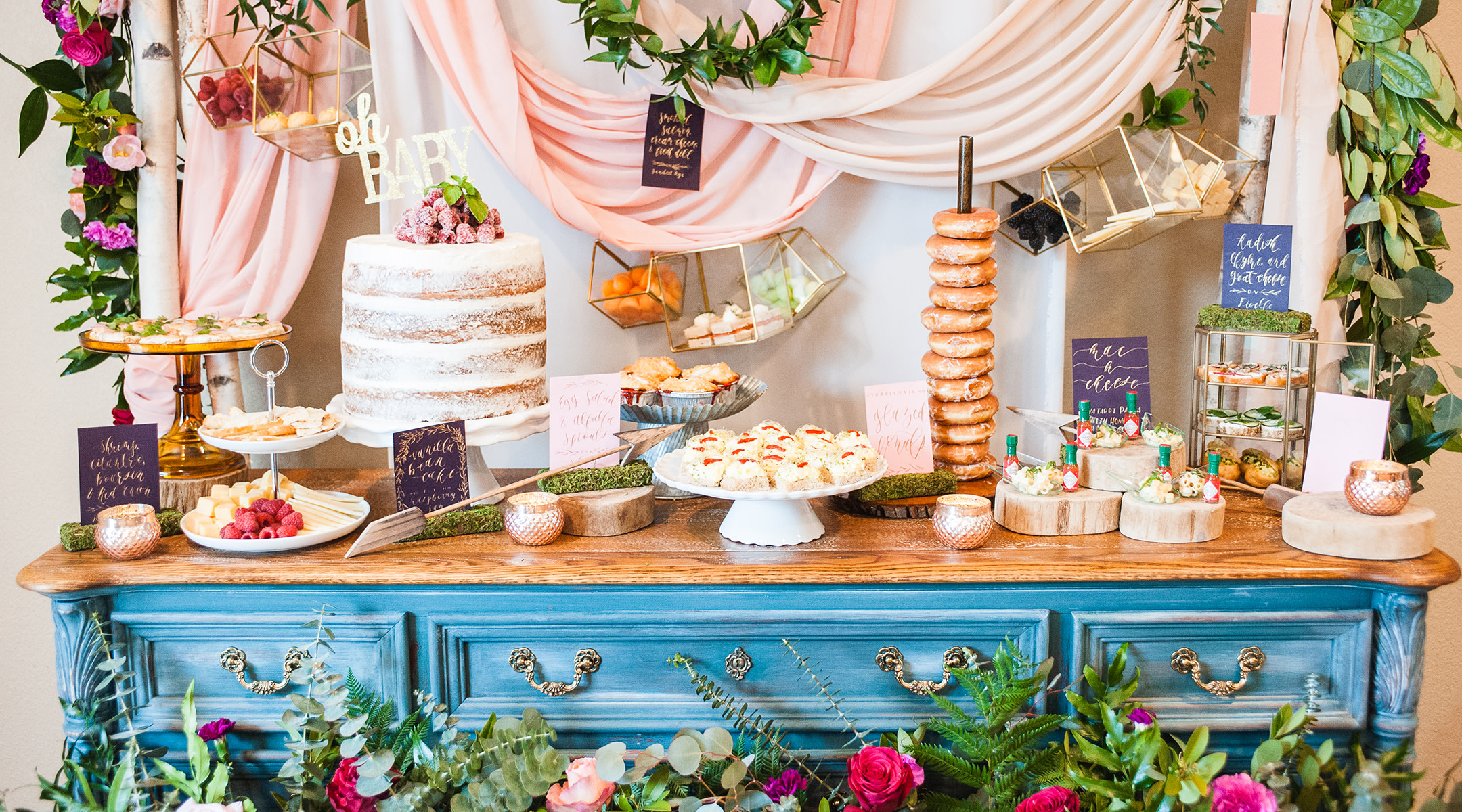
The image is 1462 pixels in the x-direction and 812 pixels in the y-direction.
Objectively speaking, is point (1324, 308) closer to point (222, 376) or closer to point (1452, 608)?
point (1452, 608)

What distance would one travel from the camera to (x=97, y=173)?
94.0 inches

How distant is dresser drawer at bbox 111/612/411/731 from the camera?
1.83 m

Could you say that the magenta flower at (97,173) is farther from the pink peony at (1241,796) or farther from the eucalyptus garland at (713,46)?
the pink peony at (1241,796)

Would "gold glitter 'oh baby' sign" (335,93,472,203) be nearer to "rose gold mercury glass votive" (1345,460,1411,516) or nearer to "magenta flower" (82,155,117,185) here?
"magenta flower" (82,155,117,185)

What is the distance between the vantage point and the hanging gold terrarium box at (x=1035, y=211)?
2479mm

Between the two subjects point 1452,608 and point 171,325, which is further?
point 1452,608

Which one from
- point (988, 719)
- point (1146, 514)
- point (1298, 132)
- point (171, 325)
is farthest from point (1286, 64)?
point (171, 325)

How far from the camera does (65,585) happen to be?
1767 mm

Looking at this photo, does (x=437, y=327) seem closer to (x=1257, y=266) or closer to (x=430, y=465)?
(x=430, y=465)

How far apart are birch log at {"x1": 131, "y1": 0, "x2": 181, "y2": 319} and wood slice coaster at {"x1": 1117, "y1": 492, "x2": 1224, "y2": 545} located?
2.22 meters

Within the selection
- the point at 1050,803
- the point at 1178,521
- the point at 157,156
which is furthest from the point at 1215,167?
the point at 157,156

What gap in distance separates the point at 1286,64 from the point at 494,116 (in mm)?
1819

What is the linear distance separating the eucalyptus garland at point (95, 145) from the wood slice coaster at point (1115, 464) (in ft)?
7.35

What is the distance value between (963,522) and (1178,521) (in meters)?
0.42
